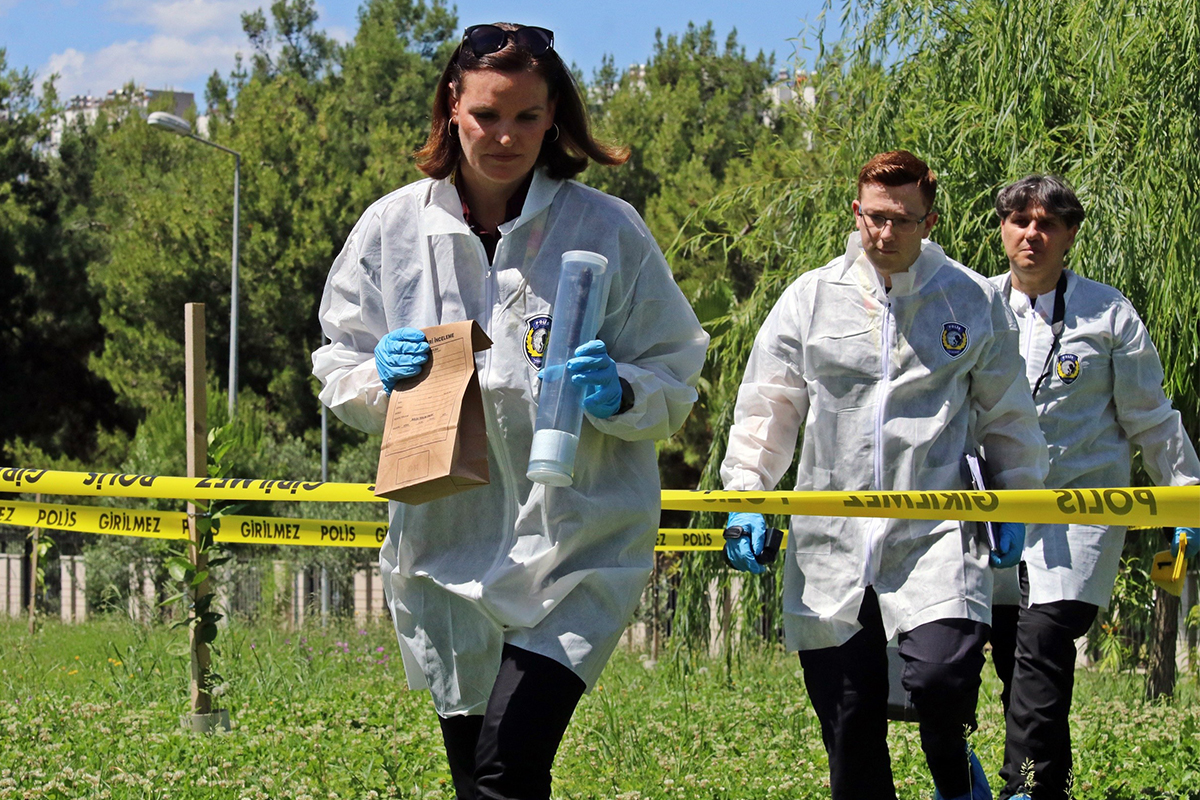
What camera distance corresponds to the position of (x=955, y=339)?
370cm

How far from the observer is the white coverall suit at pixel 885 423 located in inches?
142

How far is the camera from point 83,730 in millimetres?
5754

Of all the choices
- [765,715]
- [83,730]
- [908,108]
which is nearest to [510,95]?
[83,730]

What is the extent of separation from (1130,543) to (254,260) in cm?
2039

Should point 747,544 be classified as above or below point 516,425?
below

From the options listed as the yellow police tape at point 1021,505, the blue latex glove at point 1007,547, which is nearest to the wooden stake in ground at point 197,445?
the yellow police tape at point 1021,505

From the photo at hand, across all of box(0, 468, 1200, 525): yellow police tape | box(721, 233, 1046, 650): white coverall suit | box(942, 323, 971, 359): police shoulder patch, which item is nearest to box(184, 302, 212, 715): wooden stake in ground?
box(0, 468, 1200, 525): yellow police tape

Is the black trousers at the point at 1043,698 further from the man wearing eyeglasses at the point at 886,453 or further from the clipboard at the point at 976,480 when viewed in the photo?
the clipboard at the point at 976,480

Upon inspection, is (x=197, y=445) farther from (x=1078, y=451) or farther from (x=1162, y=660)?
(x=1162, y=660)

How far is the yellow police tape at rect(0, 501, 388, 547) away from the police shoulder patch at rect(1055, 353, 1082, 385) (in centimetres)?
303

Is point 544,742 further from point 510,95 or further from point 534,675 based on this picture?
point 510,95

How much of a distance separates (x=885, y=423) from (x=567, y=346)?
4.18 feet

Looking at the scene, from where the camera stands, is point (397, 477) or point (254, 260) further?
point (254, 260)

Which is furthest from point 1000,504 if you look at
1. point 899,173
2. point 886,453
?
point 899,173
